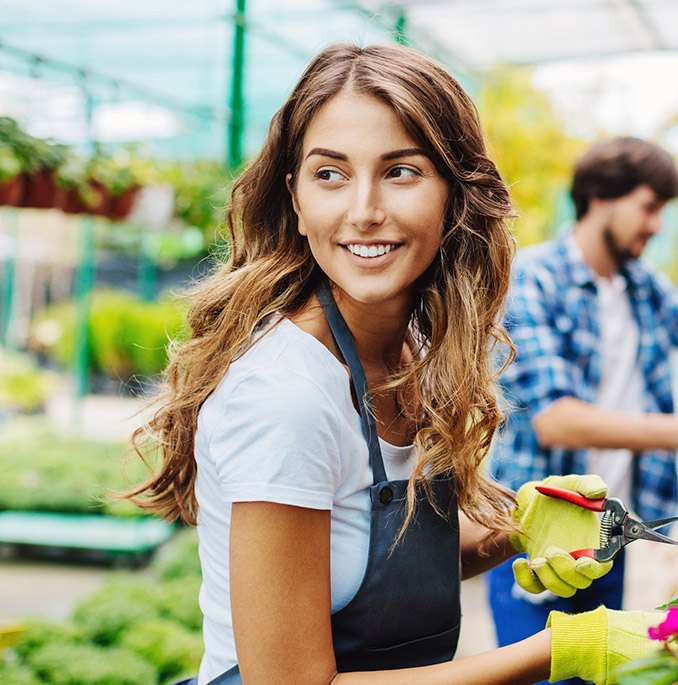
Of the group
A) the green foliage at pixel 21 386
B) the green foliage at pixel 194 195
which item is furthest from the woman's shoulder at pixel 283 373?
the green foliage at pixel 21 386

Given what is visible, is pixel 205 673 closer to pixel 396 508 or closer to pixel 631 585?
pixel 396 508

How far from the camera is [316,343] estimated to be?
1.31 meters

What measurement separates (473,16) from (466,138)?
15.5 ft

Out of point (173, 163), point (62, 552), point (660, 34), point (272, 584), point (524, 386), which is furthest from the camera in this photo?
point (660, 34)

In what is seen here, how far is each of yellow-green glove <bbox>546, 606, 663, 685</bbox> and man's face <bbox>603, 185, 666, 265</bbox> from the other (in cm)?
157

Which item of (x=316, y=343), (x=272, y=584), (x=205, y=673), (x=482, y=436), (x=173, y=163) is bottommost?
(x=205, y=673)

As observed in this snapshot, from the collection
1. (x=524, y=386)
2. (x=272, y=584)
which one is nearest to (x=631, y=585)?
(x=524, y=386)

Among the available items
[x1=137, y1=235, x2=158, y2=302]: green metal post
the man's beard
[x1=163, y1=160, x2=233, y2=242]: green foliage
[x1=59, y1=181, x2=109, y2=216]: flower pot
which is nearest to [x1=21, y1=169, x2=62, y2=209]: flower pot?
[x1=59, y1=181, x2=109, y2=216]: flower pot

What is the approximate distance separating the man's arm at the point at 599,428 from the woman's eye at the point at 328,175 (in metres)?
1.29

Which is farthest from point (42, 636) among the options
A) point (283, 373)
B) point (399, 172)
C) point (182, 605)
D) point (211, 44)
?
point (211, 44)

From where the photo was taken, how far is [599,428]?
2.39m

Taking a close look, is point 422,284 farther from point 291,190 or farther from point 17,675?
point 17,675

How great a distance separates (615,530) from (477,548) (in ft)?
0.93

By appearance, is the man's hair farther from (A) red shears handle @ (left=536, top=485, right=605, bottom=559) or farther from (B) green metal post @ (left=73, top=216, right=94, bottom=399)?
(B) green metal post @ (left=73, top=216, right=94, bottom=399)
